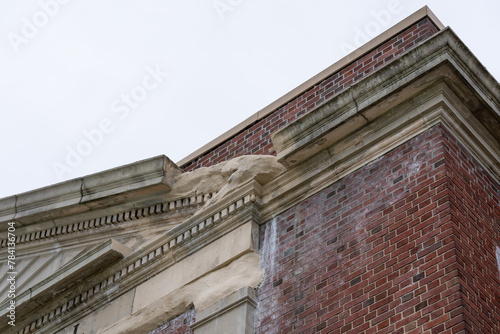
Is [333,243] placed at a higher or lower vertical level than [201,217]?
lower

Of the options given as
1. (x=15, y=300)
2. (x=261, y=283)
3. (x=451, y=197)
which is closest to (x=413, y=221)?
(x=451, y=197)

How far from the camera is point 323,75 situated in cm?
1007

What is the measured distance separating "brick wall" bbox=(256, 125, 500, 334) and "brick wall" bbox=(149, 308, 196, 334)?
838 millimetres

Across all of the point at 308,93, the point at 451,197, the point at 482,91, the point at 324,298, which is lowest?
the point at 324,298

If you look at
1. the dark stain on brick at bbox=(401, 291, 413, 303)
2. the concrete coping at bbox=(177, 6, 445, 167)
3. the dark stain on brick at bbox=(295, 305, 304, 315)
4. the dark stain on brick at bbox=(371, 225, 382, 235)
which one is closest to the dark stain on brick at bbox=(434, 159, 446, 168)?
the dark stain on brick at bbox=(371, 225, 382, 235)

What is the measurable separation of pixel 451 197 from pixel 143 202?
12.6ft

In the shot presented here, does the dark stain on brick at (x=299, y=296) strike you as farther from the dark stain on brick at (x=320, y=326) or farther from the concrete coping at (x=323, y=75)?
the concrete coping at (x=323, y=75)

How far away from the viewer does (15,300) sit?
10719 mm

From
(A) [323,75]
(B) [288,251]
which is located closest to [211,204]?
(B) [288,251]

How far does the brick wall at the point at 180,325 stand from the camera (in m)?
9.10

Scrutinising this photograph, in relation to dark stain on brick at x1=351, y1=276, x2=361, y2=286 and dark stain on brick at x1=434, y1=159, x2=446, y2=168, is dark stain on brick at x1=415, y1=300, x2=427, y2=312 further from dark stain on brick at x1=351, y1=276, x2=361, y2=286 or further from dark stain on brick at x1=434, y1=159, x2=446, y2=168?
dark stain on brick at x1=434, y1=159, x2=446, y2=168

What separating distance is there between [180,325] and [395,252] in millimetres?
2437

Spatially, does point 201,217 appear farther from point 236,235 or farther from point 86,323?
point 86,323

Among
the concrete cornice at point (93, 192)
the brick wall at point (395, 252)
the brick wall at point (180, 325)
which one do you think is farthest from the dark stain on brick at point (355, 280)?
the concrete cornice at point (93, 192)
